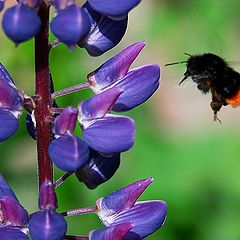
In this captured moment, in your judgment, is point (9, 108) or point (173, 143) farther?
point (173, 143)

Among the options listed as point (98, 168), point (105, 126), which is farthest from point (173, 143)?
point (105, 126)

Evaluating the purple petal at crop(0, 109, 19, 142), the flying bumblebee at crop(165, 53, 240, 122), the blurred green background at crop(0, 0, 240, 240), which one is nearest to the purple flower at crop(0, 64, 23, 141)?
the purple petal at crop(0, 109, 19, 142)

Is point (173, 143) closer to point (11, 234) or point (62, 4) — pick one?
point (11, 234)

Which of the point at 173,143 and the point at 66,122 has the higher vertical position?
the point at 66,122

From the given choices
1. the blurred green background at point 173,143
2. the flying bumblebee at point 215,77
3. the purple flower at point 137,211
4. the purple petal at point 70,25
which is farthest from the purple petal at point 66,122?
the blurred green background at point 173,143

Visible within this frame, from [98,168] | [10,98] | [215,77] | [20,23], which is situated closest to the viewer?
[20,23]

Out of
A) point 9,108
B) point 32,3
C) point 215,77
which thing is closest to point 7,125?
point 9,108

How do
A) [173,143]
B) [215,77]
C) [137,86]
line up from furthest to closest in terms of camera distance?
[173,143] → [215,77] → [137,86]

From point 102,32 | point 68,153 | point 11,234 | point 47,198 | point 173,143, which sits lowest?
point 173,143
